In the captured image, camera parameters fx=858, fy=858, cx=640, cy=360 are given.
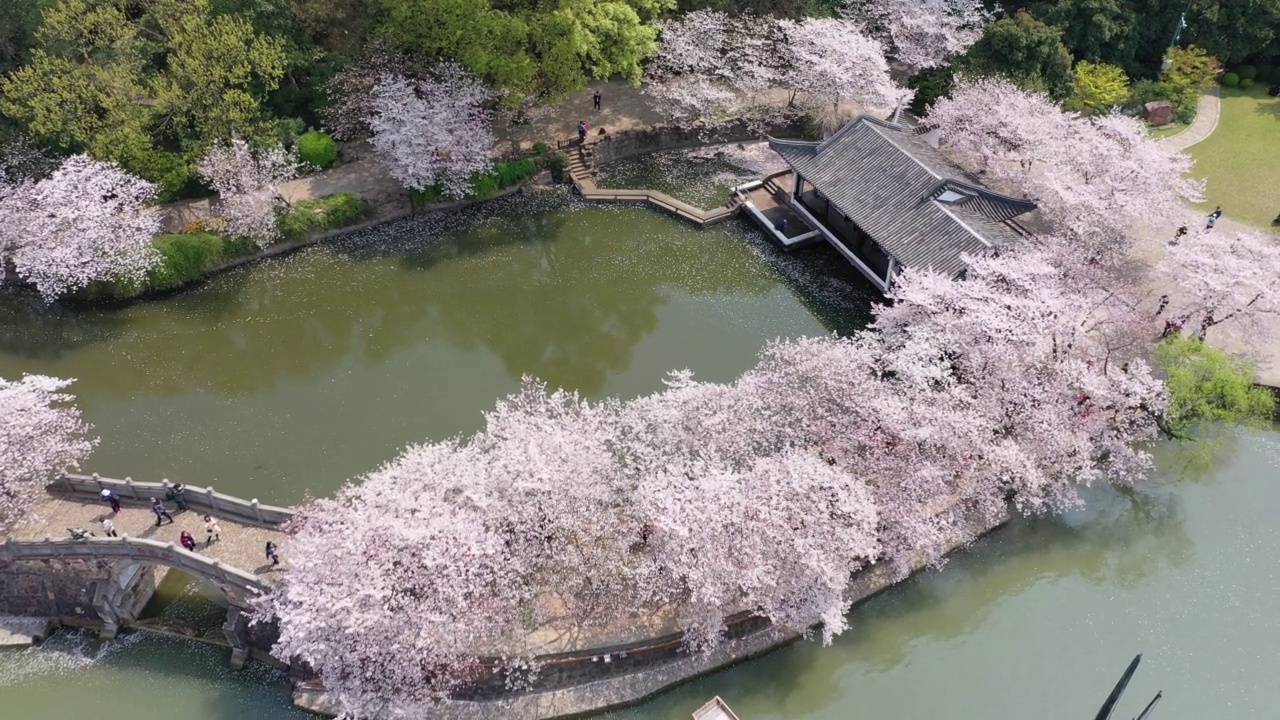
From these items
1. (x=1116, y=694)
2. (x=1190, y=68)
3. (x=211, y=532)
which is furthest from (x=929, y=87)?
(x=211, y=532)

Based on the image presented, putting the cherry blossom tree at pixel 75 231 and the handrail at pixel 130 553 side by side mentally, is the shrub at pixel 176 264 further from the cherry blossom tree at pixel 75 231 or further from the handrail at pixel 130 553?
the handrail at pixel 130 553

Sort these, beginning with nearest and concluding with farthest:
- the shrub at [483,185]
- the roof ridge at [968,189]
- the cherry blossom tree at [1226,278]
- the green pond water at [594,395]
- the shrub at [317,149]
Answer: the green pond water at [594,395]
the cherry blossom tree at [1226,278]
the roof ridge at [968,189]
the shrub at [317,149]
the shrub at [483,185]

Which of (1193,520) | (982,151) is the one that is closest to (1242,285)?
(1193,520)

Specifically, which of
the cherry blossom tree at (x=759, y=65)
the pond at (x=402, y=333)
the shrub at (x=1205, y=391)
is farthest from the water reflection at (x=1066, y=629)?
the cherry blossom tree at (x=759, y=65)

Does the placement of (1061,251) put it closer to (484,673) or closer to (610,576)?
(610,576)

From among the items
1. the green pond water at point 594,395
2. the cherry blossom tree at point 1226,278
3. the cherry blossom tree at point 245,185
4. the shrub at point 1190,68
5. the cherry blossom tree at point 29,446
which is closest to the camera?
the green pond water at point 594,395

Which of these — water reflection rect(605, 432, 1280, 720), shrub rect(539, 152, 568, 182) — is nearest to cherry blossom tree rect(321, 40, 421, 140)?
shrub rect(539, 152, 568, 182)
